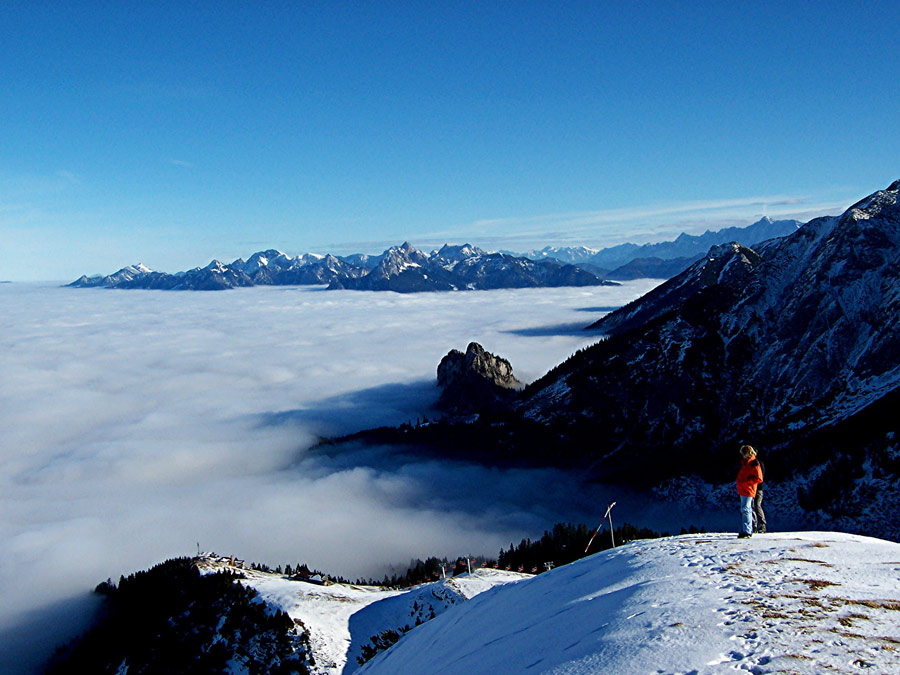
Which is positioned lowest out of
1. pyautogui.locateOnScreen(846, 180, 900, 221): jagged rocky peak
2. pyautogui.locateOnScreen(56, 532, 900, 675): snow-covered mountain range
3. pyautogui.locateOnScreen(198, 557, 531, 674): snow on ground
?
pyautogui.locateOnScreen(198, 557, 531, 674): snow on ground

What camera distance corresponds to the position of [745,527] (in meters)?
27.5

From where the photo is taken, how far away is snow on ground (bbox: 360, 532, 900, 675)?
46.0ft

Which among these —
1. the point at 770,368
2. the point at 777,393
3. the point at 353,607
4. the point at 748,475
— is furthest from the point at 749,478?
the point at 770,368

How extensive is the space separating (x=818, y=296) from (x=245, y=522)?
580ft

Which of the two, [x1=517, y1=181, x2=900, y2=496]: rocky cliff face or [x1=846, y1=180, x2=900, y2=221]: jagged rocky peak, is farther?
[x1=846, y1=180, x2=900, y2=221]: jagged rocky peak

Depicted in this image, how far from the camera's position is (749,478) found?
83.6 feet

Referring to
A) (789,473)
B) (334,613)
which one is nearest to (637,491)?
(789,473)

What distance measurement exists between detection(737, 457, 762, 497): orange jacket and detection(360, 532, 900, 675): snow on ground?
2497 mm

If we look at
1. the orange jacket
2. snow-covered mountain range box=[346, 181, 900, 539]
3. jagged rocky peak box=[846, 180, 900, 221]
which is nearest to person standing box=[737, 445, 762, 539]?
the orange jacket

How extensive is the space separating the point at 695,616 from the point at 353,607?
57.5 metres

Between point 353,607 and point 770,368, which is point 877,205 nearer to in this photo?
point 770,368

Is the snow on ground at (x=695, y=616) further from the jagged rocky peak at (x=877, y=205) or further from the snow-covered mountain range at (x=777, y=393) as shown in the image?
the jagged rocky peak at (x=877, y=205)

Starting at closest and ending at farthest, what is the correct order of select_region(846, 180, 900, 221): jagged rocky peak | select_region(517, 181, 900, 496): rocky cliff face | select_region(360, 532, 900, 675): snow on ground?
select_region(360, 532, 900, 675): snow on ground, select_region(517, 181, 900, 496): rocky cliff face, select_region(846, 180, 900, 221): jagged rocky peak

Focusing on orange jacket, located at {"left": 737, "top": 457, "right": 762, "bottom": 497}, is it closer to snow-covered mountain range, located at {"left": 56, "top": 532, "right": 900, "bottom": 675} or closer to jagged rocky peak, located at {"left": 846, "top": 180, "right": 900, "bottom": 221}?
snow-covered mountain range, located at {"left": 56, "top": 532, "right": 900, "bottom": 675}
